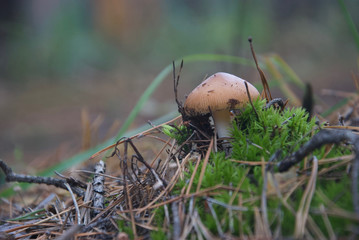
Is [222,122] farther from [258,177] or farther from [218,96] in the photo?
[258,177]

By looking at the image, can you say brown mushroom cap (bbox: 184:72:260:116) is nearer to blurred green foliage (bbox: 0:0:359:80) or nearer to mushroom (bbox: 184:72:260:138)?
mushroom (bbox: 184:72:260:138)

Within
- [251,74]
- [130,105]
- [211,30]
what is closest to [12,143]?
[130,105]

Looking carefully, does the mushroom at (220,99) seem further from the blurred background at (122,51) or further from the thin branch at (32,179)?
the blurred background at (122,51)

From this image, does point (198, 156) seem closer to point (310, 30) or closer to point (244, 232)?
point (244, 232)

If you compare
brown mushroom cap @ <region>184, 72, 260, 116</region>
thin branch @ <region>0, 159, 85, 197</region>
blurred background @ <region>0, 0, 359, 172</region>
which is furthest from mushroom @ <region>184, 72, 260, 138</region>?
blurred background @ <region>0, 0, 359, 172</region>

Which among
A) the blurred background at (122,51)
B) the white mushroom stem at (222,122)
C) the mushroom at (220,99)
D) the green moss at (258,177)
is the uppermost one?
the blurred background at (122,51)

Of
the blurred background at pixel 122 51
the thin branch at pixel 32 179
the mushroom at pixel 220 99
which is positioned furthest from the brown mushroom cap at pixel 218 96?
the blurred background at pixel 122 51

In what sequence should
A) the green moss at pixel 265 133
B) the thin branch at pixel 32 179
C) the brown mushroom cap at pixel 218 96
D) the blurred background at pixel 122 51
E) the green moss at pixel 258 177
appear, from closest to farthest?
the green moss at pixel 258 177 < the green moss at pixel 265 133 < the brown mushroom cap at pixel 218 96 < the thin branch at pixel 32 179 < the blurred background at pixel 122 51
